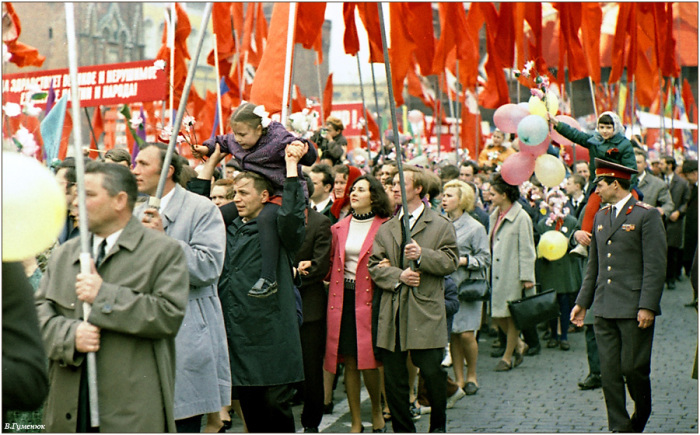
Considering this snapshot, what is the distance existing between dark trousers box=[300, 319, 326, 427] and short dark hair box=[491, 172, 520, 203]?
11.6 feet

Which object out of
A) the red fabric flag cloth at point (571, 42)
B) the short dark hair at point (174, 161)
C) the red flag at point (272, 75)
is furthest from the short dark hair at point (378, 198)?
the red fabric flag cloth at point (571, 42)

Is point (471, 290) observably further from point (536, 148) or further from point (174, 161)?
point (174, 161)

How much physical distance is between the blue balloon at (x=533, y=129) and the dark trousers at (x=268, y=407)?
13.0ft

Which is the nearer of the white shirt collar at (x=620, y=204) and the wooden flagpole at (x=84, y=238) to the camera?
the wooden flagpole at (x=84, y=238)

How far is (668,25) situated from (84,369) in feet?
53.4

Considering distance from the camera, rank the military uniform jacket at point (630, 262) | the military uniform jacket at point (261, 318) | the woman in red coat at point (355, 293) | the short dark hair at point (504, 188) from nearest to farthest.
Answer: the military uniform jacket at point (261, 318) < the military uniform jacket at point (630, 262) < the woman in red coat at point (355, 293) < the short dark hair at point (504, 188)

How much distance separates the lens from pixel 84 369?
414cm

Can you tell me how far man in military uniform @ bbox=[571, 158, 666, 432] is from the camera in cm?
700

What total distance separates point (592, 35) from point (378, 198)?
1031 cm

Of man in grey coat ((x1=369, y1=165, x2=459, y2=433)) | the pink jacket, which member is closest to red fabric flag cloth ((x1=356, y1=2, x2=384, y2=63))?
the pink jacket

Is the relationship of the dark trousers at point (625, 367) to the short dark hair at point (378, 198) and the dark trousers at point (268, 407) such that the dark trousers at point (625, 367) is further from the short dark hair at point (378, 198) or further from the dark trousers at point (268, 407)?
the dark trousers at point (268, 407)

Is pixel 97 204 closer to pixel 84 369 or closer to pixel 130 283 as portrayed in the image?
pixel 130 283

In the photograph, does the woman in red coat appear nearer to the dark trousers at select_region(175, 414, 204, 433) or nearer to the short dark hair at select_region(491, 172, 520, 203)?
the dark trousers at select_region(175, 414, 204, 433)

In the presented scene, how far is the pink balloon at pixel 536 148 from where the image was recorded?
9.43 metres
